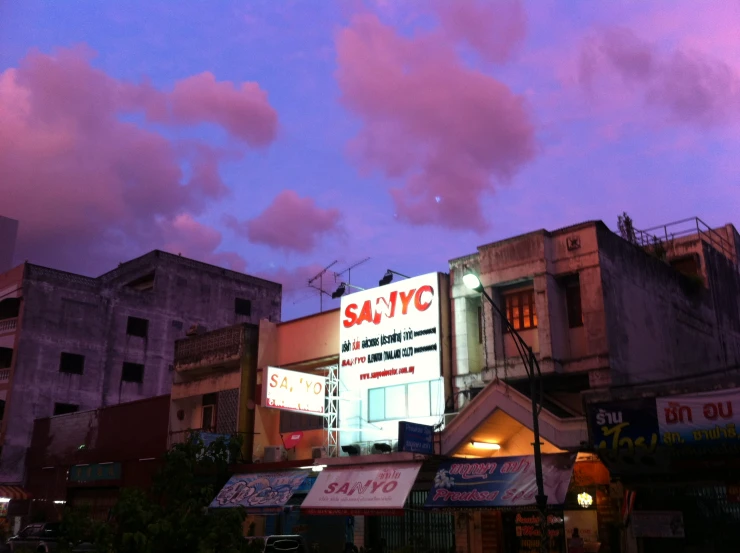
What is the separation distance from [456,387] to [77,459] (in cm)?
2556

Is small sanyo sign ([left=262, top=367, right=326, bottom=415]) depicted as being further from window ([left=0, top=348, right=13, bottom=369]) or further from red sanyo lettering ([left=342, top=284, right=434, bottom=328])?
window ([left=0, top=348, right=13, bottom=369])

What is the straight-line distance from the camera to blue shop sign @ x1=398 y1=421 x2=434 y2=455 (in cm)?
2119

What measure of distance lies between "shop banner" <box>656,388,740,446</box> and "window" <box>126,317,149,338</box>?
3985 cm

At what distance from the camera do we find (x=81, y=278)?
48.2m

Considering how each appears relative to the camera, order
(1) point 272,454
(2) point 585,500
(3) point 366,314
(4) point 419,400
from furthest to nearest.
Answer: (1) point 272,454
(3) point 366,314
(4) point 419,400
(2) point 585,500

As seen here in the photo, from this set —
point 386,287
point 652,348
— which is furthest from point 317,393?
point 652,348

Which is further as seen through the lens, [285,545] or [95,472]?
[95,472]

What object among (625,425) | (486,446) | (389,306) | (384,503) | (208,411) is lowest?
(384,503)

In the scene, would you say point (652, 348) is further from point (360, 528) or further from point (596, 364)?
point (360, 528)

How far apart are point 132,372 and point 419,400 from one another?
30.5 meters

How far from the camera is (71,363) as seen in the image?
46.9m

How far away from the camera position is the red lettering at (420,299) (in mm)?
25391

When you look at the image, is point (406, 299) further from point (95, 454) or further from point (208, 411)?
point (95, 454)

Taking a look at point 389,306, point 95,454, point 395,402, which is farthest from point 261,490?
point 95,454
